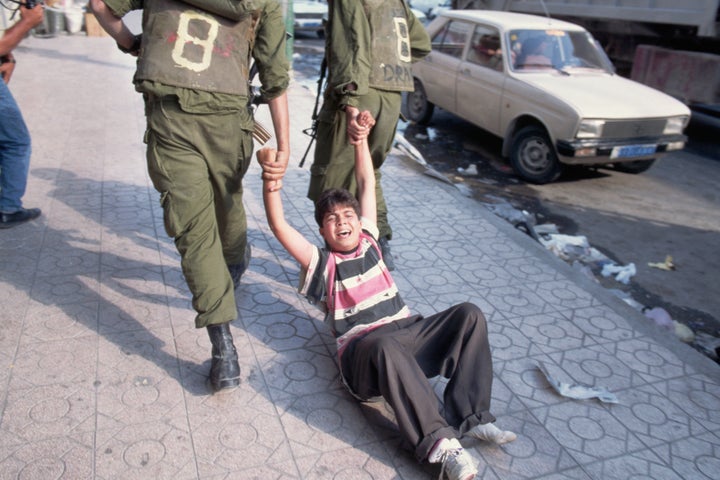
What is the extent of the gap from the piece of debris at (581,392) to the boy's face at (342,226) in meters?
1.17

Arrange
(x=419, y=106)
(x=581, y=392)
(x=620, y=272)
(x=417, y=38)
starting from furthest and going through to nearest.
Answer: (x=419, y=106), (x=620, y=272), (x=417, y=38), (x=581, y=392)

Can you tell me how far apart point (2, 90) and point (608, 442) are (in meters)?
3.95

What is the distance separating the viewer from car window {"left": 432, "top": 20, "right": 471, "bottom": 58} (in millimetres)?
7449

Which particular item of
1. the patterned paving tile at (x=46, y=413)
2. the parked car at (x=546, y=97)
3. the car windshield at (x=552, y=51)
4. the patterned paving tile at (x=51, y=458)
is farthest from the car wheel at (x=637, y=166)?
the patterned paving tile at (x=51, y=458)

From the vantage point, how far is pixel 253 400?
2623 millimetres

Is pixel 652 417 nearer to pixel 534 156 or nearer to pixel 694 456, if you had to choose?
pixel 694 456

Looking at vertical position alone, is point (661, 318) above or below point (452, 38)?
below

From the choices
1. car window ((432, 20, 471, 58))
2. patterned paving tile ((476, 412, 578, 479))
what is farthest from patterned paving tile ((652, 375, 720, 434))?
car window ((432, 20, 471, 58))

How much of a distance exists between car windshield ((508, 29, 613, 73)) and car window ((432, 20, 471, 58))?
2.62 ft

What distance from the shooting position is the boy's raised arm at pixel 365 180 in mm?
2863

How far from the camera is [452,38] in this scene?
7.66m

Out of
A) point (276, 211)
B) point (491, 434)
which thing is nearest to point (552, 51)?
point (276, 211)

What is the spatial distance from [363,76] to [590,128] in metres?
3.44

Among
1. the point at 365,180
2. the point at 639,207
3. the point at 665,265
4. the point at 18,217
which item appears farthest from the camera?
the point at 639,207
